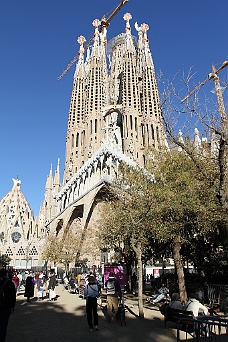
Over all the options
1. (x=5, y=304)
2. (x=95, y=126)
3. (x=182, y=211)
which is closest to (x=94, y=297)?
(x=5, y=304)

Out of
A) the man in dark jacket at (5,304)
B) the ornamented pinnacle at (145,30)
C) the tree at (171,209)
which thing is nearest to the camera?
the man in dark jacket at (5,304)

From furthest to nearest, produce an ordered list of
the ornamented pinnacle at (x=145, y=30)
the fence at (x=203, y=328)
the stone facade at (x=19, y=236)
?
the ornamented pinnacle at (x=145, y=30), the stone facade at (x=19, y=236), the fence at (x=203, y=328)

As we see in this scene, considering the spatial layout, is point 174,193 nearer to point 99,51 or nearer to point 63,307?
point 63,307

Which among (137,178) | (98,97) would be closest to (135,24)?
(98,97)

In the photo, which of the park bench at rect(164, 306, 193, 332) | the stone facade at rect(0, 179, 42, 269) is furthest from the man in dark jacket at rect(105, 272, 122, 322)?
the stone facade at rect(0, 179, 42, 269)

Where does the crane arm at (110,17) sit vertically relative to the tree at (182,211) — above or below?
above


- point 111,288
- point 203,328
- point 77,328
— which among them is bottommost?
point 77,328

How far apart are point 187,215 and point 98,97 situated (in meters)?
46.1

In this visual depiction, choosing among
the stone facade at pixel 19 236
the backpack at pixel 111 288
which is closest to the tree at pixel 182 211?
the backpack at pixel 111 288

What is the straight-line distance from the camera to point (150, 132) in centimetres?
5100

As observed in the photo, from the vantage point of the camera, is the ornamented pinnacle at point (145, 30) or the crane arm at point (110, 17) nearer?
the ornamented pinnacle at point (145, 30)

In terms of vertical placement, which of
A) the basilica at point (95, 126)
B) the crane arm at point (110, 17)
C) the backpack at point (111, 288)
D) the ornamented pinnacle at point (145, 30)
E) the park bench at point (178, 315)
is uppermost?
the crane arm at point (110, 17)

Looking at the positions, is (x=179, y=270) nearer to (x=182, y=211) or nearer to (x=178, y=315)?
(x=182, y=211)

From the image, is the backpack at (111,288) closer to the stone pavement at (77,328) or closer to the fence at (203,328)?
the stone pavement at (77,328)
